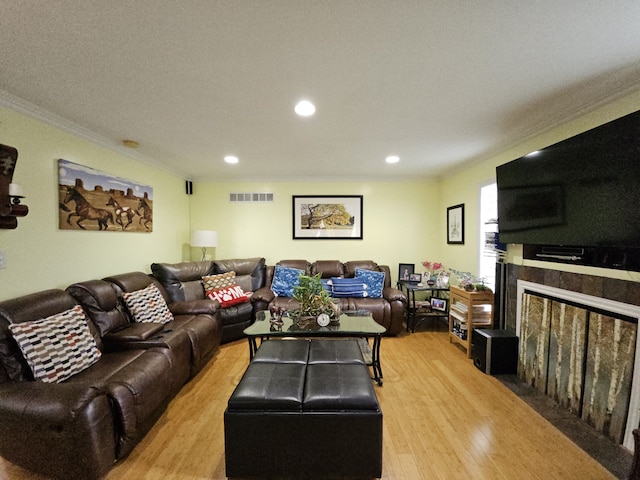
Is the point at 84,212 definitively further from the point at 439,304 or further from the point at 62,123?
the point at 439,304

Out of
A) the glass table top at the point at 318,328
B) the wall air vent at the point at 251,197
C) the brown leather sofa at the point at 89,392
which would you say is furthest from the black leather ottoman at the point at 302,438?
the wall air vent at the point at 251,197

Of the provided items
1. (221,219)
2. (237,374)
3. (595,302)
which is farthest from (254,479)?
(221,219)

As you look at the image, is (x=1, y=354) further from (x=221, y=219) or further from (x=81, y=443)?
(x=221, y=219)

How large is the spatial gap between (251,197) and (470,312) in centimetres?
371

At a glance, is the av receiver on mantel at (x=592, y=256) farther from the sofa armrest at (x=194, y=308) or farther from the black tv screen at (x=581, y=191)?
the sofa armrest at (x=194, y=308)

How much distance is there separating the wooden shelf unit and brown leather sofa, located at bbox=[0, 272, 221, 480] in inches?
119

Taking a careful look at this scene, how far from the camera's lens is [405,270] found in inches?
175

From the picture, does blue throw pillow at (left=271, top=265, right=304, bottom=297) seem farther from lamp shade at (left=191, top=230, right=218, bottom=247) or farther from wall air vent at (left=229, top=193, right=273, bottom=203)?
wall air vent at (left=229, top=193, right=273, bottom=203)

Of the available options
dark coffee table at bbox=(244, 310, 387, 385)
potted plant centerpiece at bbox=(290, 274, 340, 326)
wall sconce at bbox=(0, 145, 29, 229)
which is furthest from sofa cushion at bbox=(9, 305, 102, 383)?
potted plant centerpiece at bbox=(290, 274, 340, 326)

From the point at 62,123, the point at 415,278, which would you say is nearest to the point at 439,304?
the point at 415,278

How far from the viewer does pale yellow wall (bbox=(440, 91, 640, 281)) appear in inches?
70.9

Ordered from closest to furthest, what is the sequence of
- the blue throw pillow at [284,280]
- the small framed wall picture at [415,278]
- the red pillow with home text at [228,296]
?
1. the red pillow with home text at [228,296]
2. the blue throw pillow at [284,280]
3. the small framed wall picture at [415,278]

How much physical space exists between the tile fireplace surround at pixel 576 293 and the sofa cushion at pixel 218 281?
353cm

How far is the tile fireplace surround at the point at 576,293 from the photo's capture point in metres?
1.63
